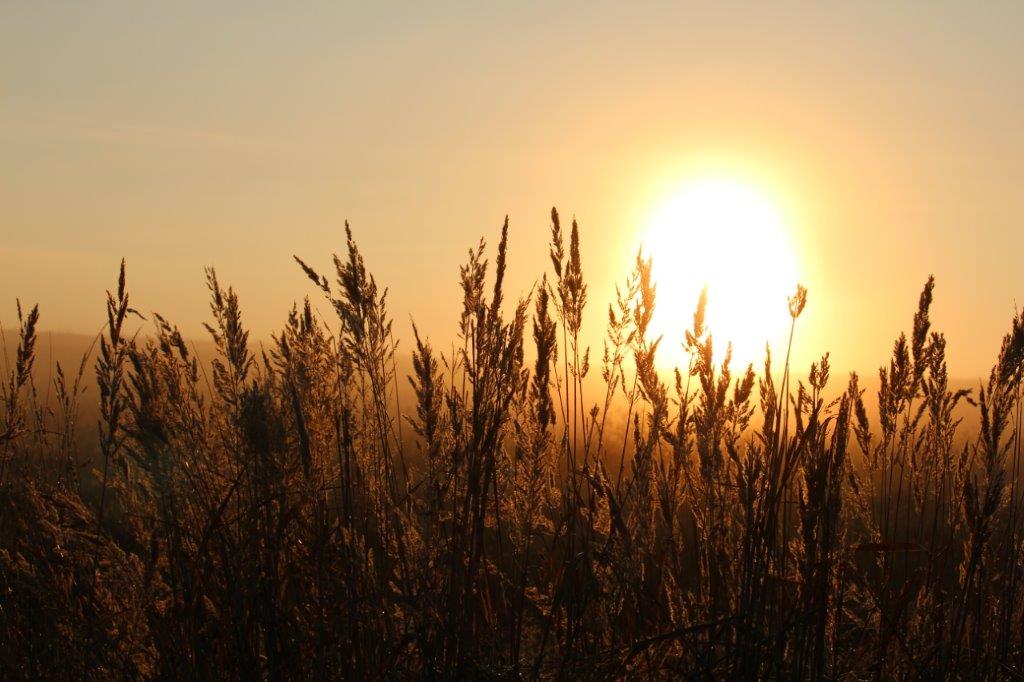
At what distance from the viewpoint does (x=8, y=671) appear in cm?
283

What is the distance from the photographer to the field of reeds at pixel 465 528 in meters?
2.58

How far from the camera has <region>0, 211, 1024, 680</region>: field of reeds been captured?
2.58m

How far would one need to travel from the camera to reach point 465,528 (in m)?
2.48

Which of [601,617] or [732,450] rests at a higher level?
[732,450]

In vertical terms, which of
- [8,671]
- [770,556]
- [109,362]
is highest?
[109,362]

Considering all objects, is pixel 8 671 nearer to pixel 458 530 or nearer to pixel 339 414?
pixel 339 414

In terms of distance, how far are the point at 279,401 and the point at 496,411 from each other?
83 cm

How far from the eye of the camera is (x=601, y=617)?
2787 mm

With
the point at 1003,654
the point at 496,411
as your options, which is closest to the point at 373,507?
the point at 496,411

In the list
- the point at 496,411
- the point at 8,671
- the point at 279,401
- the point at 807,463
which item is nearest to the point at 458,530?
the point at 496,411

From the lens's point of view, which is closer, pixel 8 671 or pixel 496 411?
pixel 496 411

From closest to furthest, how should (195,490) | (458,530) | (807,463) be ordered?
(807,463) → (458,530) → (195,490)

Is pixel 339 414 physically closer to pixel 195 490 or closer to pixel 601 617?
pixel 195 490

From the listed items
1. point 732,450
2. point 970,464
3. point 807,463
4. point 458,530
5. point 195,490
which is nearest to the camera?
point 807,463
